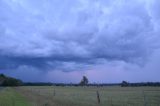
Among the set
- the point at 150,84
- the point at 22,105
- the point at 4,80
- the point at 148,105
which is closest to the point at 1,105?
the point at 22,105

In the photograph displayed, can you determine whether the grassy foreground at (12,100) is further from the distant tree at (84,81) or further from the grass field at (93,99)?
the distant tree at (84,81)

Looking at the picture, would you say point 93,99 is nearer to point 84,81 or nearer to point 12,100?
point 12,100

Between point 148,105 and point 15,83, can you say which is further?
point 15,83

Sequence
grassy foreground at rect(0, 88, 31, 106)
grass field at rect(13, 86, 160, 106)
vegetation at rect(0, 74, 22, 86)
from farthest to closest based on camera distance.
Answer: vegetation at rect(0, 74, 22, 86)
grass field at rect(13, 86, 160, 106)
grassy foreground at rect(0, 88, 31, 106)

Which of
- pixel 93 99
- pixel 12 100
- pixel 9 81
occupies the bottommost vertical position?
pixel 12 100

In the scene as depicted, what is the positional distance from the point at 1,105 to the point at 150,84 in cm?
15613

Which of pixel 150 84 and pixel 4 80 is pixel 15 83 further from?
pixel 150 84

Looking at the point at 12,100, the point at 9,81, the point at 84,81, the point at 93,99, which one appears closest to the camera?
the point at 12,100

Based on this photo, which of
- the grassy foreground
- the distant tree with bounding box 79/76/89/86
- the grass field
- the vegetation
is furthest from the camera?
the distant tree with bounding box 79/76/89/86

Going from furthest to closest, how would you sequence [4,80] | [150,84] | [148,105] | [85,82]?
[85,82] → [150,84] → [4,80] → [148,105]

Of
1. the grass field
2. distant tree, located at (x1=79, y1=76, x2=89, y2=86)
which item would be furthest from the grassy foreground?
distant tree, located at (x1=79, y1=76, x2=89, y2=86)

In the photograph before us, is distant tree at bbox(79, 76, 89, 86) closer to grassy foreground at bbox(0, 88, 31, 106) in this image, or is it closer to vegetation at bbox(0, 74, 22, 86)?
vegetation at bbox(0, 74, 22, 86)

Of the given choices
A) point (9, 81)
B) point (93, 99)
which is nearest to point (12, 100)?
point (93, 99)

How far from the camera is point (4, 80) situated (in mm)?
146875
